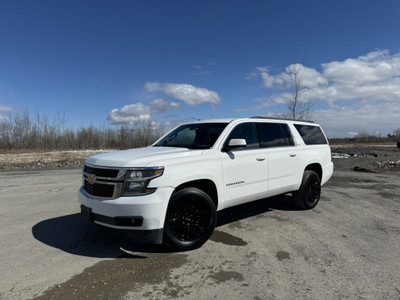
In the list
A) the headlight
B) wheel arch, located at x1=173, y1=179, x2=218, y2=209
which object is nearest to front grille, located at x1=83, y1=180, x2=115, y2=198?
the headlight

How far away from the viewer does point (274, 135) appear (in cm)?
573

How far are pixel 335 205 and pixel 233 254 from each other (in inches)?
156

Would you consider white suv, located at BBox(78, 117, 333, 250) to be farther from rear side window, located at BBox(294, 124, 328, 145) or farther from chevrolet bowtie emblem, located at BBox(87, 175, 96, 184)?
rear side window, located at BBox(294, 124, 328, 145)

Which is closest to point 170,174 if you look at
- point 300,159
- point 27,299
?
point 27,299

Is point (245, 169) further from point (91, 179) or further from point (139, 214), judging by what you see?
point (91, 179)

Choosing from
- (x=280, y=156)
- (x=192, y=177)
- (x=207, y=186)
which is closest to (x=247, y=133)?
(x=280, y=156)

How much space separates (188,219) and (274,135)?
2.58m

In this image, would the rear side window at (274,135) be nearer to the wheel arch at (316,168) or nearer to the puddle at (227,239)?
the wheel arch at (316,168)

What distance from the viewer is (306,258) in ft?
13.0

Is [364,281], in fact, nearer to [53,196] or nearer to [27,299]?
[27,299]

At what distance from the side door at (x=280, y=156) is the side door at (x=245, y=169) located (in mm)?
175

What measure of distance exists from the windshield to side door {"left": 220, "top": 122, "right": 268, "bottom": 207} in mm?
274

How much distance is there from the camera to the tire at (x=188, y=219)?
4020 mm

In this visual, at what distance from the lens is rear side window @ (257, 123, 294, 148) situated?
5488mm
